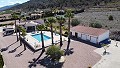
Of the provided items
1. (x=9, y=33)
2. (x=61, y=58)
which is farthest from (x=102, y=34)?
(x=9, y=33)

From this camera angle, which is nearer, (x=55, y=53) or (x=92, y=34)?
(x=55, y=53)

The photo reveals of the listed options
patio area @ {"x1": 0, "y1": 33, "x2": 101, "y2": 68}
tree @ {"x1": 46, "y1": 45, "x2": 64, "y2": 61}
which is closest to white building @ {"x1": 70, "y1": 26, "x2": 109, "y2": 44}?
patio area @ {"x1": 0, "y1": 33, "x2": 101, "y2": 68}

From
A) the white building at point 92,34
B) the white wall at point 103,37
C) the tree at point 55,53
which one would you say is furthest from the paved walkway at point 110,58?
the tree at point 55,53

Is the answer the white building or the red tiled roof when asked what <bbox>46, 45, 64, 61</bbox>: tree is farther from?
the red tiled roof

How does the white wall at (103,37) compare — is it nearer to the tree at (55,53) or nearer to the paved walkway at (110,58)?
the paved walkway at (110,58)

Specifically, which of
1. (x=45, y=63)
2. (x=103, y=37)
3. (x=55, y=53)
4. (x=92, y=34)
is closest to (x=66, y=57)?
(x=55, y=53)

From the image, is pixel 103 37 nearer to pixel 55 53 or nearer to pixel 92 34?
pixel 92 34
